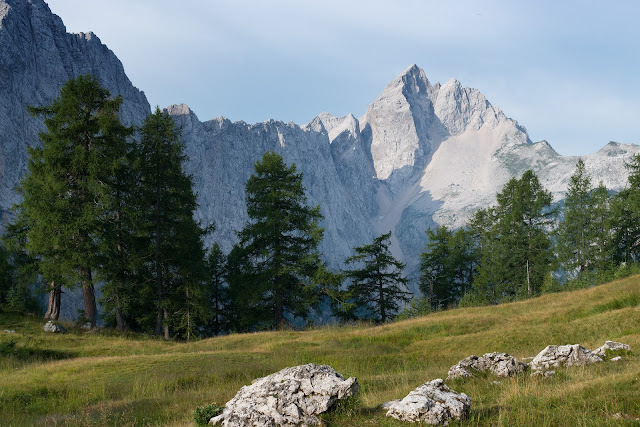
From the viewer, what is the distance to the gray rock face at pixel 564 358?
11258 millimetres

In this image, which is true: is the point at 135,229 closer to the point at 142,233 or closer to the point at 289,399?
the point at 142,233

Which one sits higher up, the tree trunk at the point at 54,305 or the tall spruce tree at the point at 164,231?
the tall spruce tree at the point at 164,231

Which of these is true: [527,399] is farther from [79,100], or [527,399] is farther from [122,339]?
[79,100]

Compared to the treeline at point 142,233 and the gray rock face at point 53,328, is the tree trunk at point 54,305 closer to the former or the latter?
the treeline at point 142,233

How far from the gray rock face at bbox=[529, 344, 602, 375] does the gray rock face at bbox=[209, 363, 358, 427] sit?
634 cm

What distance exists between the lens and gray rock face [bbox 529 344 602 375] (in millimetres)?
11258

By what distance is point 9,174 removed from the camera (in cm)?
11494

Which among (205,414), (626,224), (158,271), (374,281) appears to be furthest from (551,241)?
(205,414)

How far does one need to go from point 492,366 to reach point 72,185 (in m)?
25.5

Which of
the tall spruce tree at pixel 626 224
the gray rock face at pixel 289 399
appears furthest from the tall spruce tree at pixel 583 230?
the gray rock face at pixel 289 399

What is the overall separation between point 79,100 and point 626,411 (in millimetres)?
29512

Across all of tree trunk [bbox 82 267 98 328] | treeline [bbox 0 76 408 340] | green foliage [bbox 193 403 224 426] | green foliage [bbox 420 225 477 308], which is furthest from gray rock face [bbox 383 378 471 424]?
green foliage [bbox 420 225 477 308]

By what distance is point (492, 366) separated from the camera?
11477mm

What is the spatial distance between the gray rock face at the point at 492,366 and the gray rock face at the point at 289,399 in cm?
483
